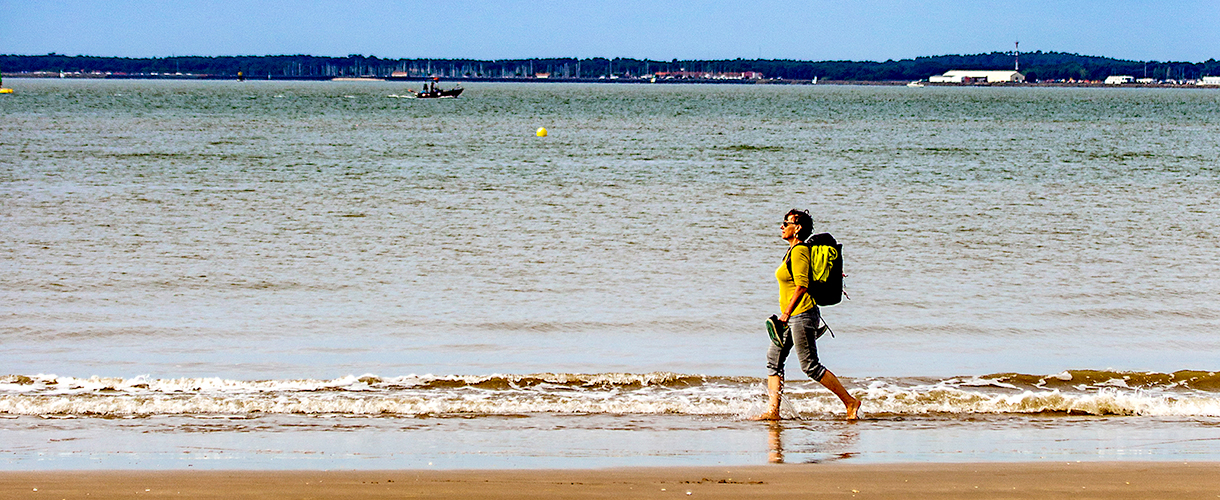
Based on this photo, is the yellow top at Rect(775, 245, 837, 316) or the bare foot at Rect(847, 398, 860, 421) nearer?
the yellow top at Rect(775, 245, 837, 316)

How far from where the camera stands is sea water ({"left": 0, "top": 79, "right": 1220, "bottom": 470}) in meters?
7.40

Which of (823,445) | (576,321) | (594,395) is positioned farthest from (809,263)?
(576,321)

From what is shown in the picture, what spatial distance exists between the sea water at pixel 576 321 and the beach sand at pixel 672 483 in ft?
0.97

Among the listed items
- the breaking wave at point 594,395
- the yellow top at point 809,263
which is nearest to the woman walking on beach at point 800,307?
the yellow top at point 809,263

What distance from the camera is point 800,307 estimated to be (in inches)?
294

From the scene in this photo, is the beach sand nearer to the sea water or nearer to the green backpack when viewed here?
the sea water

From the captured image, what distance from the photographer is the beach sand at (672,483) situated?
593 centimetres

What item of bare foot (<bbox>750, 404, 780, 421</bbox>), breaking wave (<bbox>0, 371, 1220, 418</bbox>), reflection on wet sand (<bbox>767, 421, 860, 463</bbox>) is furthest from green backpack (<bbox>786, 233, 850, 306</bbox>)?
breaking wave (<bbox>0, 371, 1220, 418</bbox>)

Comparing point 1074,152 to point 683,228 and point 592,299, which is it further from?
point 592,299

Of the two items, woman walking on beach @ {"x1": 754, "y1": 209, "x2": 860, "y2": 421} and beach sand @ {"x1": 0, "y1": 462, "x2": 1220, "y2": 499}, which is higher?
woman walking on beach @ {"x1": 754, "y1": 209, "x2": 860, "y2": 421}

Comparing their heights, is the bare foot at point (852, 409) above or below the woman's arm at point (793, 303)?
below

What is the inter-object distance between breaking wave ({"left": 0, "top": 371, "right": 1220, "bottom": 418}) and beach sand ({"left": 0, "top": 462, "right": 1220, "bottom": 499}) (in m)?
1.70

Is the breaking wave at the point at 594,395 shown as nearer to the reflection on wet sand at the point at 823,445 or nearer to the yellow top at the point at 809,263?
the reflection on wet sand at the point at 823,445

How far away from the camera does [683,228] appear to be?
63.4 ft
